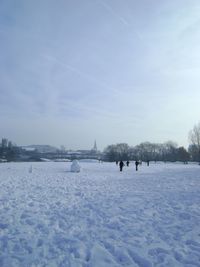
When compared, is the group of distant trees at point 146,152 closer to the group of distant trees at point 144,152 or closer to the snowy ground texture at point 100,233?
the group of distant trees at point 144,152

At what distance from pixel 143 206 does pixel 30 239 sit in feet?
19.1

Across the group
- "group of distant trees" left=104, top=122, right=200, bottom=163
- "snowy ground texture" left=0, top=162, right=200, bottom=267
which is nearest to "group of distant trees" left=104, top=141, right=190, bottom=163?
"group of distant trees" left=104, top=122, right=200, bottom=163

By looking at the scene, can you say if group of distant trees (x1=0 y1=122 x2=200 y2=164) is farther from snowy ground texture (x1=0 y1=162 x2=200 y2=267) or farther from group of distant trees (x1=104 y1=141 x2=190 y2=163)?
snowy ground texture (x1=0 y1=162 x2=200 y2=267)

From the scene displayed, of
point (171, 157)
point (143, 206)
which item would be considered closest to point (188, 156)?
point (171, 157)

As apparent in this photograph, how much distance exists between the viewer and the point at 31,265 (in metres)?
6.22

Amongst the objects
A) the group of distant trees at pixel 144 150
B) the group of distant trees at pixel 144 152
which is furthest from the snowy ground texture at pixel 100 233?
the group of distant trees at pixel 144 150

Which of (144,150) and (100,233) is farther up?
(144,150)

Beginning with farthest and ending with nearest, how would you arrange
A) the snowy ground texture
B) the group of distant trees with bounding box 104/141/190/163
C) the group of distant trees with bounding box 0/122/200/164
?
the group of distant trees with bounding box 104/141/190/163
the group of distant trees with bounding box 0/122/200/164
the snowy ground texture

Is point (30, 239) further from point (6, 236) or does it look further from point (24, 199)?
point (24, 199)

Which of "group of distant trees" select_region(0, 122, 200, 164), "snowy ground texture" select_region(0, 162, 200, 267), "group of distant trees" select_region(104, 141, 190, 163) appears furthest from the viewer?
"group of distant trees" select_region(104, 141, 190, 163)

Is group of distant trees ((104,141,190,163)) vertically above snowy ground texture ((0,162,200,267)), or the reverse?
group of distant trees ((104,141,190,163))

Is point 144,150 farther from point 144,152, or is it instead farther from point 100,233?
point 100,233

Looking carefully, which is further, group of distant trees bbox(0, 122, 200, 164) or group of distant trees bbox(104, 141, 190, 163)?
group of distant trees bbox(104, 141, 190, 163)

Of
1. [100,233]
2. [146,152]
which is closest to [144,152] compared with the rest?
[146,152]
